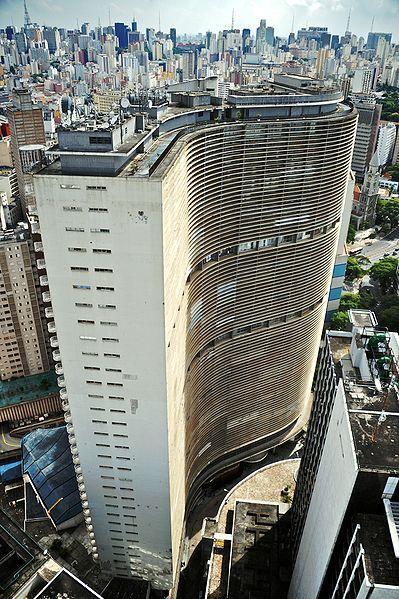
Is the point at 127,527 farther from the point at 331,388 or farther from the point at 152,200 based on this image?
the point at 152,200

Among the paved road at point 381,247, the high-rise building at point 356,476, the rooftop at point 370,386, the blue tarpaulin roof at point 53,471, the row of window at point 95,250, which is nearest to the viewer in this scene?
the high-rise building at point 356,476

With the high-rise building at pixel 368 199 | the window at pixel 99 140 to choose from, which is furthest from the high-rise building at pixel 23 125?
the window at pixel 99 140

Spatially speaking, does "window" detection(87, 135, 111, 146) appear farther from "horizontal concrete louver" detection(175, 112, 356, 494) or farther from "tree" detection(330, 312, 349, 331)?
"tree" detection(330, 312, 349, 331)

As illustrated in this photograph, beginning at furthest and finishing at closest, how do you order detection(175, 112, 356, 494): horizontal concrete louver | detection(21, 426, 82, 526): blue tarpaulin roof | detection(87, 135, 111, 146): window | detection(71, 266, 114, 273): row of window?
detection(21, 426, 82, 526): blue tarpaulin roof, detection(175, 112, 356, 494): horizontal concrete louver, detection(71, 266, 114, 273): row of window, detection(87, 135, 111, 146): window

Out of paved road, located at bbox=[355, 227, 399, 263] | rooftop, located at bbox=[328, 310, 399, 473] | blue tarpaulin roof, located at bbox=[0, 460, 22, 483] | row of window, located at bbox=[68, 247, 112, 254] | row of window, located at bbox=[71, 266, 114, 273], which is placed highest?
row of window, located at bbox=[68, 247, 112, 254]

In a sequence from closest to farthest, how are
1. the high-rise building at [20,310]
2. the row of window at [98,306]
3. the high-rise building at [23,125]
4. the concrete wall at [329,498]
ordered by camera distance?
the concrete wall at [329,498] → the row of window at [98,306] → the high-rise building at [20,310] → the high-rise building at [23,125]

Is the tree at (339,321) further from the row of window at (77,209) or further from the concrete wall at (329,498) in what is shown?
the row of window at (77,209)

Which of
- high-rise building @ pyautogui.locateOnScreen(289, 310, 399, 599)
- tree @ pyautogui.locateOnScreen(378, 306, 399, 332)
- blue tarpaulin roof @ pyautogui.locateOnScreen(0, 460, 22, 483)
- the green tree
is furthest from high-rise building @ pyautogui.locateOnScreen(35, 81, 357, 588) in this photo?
the green tree

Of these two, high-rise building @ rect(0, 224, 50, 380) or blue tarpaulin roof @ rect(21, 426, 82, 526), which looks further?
high-rise building @ rect(0, 224, 50, 380)
